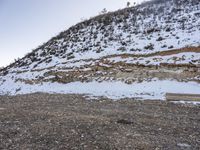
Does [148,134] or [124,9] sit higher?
[124,9]

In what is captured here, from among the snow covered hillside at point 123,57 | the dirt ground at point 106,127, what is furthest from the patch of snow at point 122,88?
the dirt ground at point 106,127

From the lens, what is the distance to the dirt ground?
1432 cm

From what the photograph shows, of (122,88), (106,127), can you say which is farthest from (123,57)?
(106,127)

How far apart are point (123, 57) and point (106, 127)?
26475 millimetres

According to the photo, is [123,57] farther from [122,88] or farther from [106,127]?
[106,127]

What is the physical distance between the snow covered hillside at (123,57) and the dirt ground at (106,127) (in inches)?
238

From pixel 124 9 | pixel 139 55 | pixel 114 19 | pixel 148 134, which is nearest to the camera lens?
pixel 148 134

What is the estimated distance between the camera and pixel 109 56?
45.2 metres

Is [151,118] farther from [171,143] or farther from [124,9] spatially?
[124,9]

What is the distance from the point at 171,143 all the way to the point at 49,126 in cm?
602

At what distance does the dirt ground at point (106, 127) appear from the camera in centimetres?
1432

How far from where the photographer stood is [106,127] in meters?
17.0

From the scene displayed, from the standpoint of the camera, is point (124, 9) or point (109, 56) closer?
point (109, 56)

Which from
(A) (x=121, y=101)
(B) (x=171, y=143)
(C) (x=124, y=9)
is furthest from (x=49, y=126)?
(C) (x=124, y=9)
